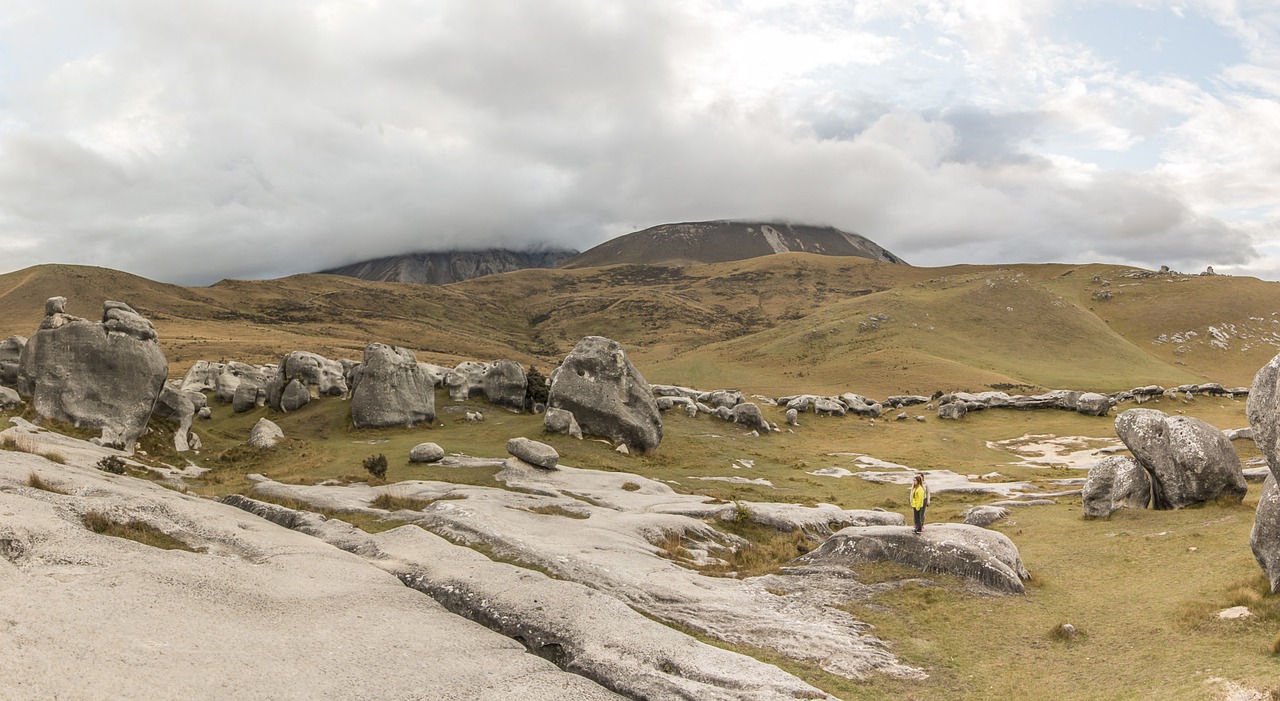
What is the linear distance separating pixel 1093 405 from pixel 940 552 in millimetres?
68588

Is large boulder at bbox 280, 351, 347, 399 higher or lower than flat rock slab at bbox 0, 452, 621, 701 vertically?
higher

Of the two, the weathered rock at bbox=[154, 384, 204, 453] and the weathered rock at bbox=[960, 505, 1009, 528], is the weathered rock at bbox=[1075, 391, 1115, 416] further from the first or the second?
the weathered rock at bbox=[154, 384, 204, 453]

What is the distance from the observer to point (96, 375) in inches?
1519

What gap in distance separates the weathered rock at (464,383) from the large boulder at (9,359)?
103 ft

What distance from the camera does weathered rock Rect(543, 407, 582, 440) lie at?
163 feet

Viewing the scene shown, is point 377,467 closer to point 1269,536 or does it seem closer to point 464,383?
point 464,383

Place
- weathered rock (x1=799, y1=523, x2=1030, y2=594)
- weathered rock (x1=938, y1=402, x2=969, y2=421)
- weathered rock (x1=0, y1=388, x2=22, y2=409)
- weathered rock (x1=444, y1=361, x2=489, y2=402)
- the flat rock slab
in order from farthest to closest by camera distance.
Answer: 1. weathered rock (x1=938, y1=402, x2=969, y2=421)
2. weathered rock (x1=444, y1=361, x2=489, y2=402)
3. weathered rock (x1=0, y1=388, x2=22, y2=409)
4. weathered rock (x1=799, y1=523, x2=1030, y2=594)
5. the flat rock slab

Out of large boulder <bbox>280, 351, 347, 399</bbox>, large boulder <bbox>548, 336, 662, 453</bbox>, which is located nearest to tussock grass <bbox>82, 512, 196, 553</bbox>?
large boulder <bbox>548, 336, 662, 453</bbox>

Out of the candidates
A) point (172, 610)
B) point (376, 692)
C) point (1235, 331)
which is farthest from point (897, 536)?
point (1235, 331)

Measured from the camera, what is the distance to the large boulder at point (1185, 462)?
28.3 metres

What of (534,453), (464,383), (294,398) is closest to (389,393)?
(464,383)

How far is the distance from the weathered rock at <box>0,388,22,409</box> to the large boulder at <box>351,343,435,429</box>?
68.4 ft

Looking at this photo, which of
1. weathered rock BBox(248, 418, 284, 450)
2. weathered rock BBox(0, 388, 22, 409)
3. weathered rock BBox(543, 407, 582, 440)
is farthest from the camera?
Result: weathered rock BBox(543, 407, 582, 440)

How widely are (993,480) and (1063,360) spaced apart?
101m
